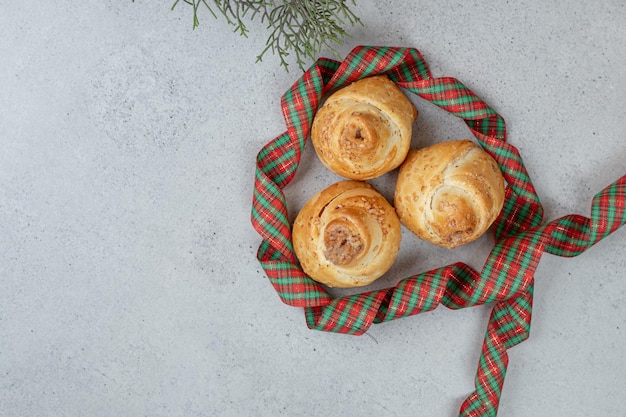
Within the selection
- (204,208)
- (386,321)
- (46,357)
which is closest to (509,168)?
(386,321)

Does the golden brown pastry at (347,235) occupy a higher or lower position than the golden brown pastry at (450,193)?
lower

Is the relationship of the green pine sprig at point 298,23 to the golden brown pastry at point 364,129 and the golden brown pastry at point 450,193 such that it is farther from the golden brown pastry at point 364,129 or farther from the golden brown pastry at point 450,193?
the golden brown pastry at point 450,193

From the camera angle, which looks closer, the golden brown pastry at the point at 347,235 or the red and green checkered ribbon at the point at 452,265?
the golden brown pastry at the point at 347,235

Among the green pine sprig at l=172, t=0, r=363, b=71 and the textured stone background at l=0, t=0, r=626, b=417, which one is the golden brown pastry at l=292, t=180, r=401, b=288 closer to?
the textured stone background at l=0, t=0, r=626, b=417

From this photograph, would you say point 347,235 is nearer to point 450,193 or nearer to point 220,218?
point 450,193

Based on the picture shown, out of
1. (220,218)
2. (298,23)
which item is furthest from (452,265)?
(298,23)

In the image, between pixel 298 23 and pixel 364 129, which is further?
pixel 298 23

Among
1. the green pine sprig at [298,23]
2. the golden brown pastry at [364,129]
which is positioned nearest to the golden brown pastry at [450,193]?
the golden brown pastry at [364,129]
